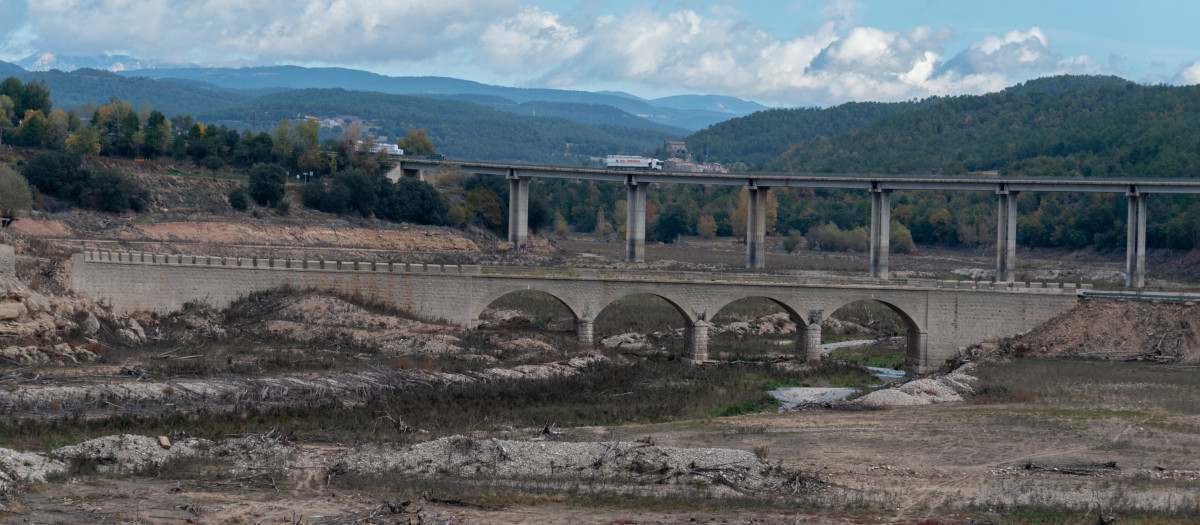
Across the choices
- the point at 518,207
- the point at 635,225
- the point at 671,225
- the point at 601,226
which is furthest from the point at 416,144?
the point at 635,225

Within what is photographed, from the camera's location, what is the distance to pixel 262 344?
2301 inches

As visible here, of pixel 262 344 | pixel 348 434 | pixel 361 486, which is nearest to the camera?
pixel 361 486

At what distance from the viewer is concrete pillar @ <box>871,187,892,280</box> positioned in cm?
10244

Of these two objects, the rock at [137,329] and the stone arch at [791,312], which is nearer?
the rock at [137,329]

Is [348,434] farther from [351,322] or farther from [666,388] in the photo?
[351,322]

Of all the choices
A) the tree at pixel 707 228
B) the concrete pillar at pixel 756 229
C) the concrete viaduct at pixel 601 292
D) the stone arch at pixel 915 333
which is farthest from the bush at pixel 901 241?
the stone arch at pixel 915 333

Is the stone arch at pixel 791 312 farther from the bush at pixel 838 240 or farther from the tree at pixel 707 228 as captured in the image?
the tree at pixel 707 228

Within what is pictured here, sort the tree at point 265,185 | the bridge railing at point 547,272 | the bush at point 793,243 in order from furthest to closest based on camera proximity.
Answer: the bush at point 793,243 → the tree at point 265,185 → the bridge railing at point 547,272

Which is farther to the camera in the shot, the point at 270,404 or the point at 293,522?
the point at 270,404

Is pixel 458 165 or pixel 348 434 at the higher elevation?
pixel 458 165

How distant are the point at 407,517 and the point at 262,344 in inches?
1214

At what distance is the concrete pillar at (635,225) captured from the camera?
113 metres

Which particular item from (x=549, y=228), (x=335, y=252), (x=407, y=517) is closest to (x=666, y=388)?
(x=407, y=517)

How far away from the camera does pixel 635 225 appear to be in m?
114
